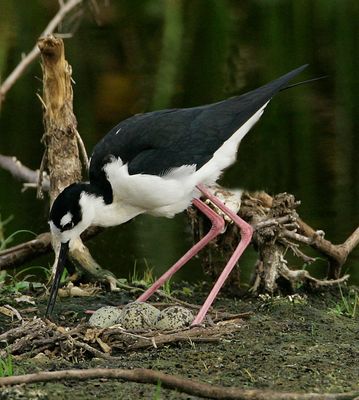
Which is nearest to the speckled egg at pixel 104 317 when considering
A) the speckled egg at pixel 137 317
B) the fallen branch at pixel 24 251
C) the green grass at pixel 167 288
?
the speckled egg at pixel 137 317

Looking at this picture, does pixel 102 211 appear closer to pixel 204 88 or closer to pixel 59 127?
pixel 59 127

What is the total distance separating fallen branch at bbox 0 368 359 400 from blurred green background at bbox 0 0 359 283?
4077mm

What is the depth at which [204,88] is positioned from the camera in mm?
14055

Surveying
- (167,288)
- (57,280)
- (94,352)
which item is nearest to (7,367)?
(94,352)

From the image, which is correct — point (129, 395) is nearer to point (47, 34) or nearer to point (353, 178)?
point (47, 34)

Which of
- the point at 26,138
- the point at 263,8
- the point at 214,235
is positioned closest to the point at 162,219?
the point at 26,138

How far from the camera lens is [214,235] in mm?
7297

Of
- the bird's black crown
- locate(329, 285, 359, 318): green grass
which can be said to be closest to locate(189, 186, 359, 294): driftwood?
locate(329, 285, 359, 318): green grass

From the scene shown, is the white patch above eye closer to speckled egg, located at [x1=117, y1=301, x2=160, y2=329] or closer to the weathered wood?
speckled egg, located at [x1=117, y1=301, x2=160, y2=329]

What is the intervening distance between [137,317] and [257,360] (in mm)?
801

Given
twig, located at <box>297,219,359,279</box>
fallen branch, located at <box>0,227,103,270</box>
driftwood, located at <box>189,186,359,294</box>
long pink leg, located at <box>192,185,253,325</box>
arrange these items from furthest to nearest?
fallen branch, located at <box>0,227,103,270</box>, twig, located at <box>297,219,359,279</box>, driftwood, located at <box>189,186,359,294</box>, long pink leg, located at <box>192,185,253,325</box>

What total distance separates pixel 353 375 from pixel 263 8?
12.1m

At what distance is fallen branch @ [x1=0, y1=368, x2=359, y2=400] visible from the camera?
4.77 meters

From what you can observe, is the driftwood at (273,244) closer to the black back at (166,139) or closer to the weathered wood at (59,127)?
the black back at (166,139)
